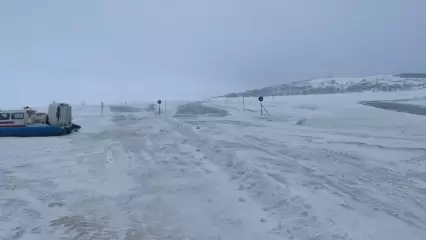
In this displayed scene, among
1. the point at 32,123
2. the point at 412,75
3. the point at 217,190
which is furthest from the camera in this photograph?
the point at 412,75

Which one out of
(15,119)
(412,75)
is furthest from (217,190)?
(412,75)

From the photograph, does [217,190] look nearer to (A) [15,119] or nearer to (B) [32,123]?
(B) [32,123]

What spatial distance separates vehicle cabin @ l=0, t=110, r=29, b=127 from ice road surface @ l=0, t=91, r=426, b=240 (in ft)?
13.7

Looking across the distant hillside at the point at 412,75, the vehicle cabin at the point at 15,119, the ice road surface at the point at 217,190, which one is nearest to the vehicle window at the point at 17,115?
the vehicle cabin at the point at 15,119

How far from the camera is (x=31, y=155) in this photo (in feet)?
39.4

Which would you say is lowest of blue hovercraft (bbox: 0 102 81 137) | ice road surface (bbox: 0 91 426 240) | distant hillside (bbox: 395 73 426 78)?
ice road surface (bbox: 0 91 426 240)

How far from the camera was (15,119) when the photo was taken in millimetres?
17344

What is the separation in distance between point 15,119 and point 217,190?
1373 cm

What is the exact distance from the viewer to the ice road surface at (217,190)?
5.33 metres

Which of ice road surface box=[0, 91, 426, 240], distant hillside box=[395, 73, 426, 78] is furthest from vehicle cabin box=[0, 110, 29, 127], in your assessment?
distant hillside box=[395, 73, 426, 78]

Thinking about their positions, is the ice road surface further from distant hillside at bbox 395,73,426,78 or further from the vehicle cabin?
distant hillside at bbox 395,73,426,78

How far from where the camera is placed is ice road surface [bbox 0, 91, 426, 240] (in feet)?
17.5

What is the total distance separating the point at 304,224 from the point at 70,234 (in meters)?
3.36

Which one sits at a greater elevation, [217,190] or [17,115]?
[17,115]
